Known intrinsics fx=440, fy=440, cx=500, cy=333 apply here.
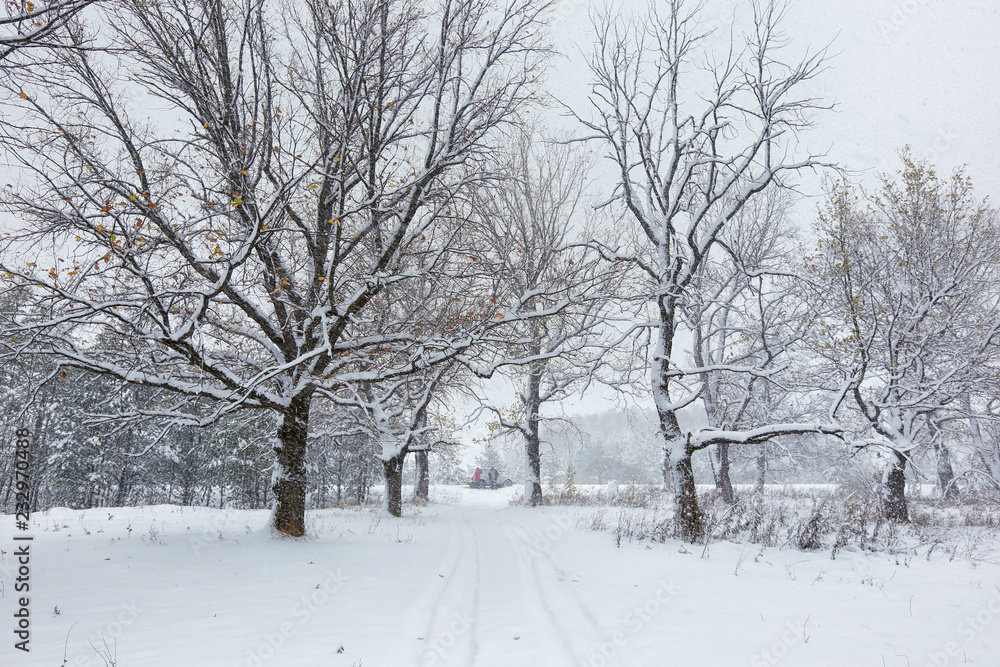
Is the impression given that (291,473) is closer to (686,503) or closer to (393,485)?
(393,485)

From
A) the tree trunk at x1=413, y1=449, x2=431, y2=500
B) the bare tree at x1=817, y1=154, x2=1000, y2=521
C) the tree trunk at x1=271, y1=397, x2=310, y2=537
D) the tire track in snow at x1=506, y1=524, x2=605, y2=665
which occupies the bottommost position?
the tree trunk at x1=413, y1=449, x2=431, y2=500

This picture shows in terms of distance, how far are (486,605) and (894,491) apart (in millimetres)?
11039

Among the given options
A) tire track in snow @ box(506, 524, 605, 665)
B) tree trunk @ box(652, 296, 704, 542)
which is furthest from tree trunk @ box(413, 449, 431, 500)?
tree trunk @ box(652, 296, 704, 542)

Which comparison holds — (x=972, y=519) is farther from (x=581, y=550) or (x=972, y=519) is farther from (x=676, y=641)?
(x=676, y=641)

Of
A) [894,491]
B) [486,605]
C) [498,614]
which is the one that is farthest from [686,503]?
[894,491]

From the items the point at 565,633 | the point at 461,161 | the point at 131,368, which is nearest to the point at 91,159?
the point at 131,368

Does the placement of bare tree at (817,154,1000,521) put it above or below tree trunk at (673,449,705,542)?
above

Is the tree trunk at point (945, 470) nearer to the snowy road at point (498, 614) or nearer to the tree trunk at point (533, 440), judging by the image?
the tree trunk at point (533, 440)

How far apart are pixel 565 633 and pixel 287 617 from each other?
262 centimetres

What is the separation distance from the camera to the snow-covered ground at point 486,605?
10.9 ft

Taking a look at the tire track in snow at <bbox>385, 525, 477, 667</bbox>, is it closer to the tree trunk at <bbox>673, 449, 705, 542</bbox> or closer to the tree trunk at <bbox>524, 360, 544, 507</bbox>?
the tree trunk at <bbox>673, 449, 705, 542</bbox>

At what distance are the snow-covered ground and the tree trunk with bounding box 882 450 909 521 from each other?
4.89m

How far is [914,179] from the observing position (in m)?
10.9

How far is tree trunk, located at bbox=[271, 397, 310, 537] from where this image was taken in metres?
8.05
